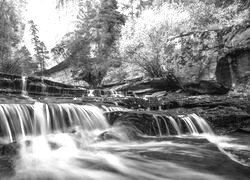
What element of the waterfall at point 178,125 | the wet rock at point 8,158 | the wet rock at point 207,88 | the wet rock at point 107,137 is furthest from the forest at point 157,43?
the wet rock at point 8,158

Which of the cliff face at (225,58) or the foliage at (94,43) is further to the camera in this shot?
the foliage at (94,43)

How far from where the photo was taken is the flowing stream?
172 inches

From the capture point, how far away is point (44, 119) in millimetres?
7520

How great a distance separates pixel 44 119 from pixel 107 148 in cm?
237

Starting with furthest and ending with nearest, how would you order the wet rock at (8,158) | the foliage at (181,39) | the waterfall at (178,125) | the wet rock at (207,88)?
1. the foliage at (181,39)
2. the wet rock at (207,88)
3. the waterfall at (178,125)
4. the wet rock at (8,158)

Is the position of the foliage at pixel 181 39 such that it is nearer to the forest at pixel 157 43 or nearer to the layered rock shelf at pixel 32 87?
the forest at pixel 157 43

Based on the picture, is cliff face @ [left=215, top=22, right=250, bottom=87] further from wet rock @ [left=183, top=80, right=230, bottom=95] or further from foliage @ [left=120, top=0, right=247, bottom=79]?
foliage @ [left=120, top=0, right=247, bottom=79]

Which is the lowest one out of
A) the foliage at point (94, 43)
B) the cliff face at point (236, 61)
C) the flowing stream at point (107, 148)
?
the flowing stream at point (107, 148)

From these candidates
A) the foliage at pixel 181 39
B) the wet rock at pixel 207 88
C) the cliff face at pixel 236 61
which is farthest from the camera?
the foliage at pixel 181 39

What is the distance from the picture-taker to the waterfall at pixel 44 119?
6.72 meters

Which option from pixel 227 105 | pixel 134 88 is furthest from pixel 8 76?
pixel 227 105

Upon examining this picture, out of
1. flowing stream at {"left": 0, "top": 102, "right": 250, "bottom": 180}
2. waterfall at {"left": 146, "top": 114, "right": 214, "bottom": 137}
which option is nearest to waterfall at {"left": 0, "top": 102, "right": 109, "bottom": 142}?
flowing stream at {"left": 0, "top": 102, "right": 250, "bottom": 180}

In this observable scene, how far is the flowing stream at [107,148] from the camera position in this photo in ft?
14.3

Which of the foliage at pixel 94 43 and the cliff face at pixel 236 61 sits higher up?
the foliage at pixel 94 43
